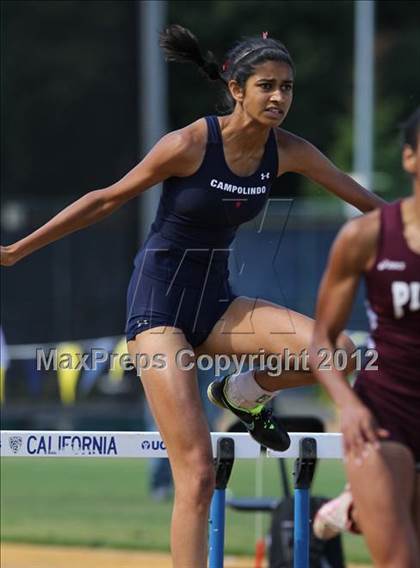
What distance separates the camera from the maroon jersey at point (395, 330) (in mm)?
4449

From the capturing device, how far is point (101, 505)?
469 inches

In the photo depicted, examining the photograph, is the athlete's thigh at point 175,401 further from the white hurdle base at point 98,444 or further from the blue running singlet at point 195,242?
the white hurdle base at point 98,444

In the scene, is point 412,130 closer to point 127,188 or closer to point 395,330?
point 395,330

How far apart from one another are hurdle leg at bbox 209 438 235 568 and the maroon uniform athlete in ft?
5.63

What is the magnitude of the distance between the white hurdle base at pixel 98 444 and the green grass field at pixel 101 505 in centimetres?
357

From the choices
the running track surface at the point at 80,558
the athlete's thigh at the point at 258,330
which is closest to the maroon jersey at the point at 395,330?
the athlete's thigh at the point at 258,330

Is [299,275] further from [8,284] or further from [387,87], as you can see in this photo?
[387,87]

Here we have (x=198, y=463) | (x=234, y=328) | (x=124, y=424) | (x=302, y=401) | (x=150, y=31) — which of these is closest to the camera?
(x=198, y=463)

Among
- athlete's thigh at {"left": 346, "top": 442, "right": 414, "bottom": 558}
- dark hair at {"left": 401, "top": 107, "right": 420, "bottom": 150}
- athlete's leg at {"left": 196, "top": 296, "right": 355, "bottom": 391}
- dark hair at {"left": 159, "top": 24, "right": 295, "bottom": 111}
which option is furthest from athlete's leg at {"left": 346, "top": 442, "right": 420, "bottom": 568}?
dark hair at {"left": 159, "top": 24, "right": 295, "bottom": 111}

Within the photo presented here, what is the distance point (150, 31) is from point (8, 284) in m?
4.43

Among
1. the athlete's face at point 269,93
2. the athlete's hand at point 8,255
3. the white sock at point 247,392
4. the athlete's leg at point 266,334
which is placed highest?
the athlete's face at point 269,93

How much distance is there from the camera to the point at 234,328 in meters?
5.92

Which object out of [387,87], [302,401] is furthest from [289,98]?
[387,87]

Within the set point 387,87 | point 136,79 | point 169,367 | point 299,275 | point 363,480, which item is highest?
point 387,87
